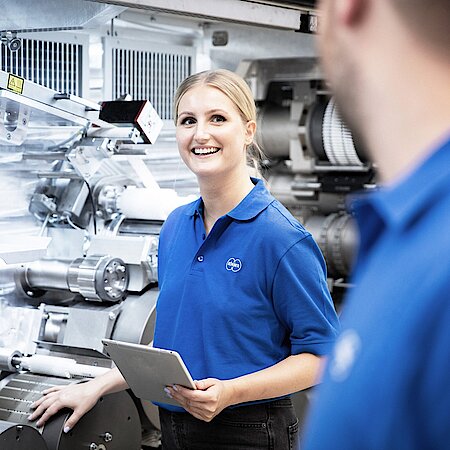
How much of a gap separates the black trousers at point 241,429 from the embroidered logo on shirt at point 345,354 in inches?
63.0

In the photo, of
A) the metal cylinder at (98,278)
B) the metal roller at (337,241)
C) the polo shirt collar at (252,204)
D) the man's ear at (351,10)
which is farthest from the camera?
the metal roller at (337,241)

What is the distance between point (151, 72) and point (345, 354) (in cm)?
367

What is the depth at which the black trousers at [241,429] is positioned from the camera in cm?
244

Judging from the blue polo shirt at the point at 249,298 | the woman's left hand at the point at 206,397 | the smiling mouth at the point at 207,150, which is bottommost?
the woman's left hand at the point at 206,397

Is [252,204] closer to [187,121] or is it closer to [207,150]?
[207,150]

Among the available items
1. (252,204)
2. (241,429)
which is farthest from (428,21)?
(241,429)

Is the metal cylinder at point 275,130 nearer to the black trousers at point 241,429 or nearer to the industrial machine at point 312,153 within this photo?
the industrial machine at point 312,153

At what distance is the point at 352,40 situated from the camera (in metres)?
0.93

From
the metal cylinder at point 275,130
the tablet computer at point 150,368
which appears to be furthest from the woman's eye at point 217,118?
the metal cylinder at point 275,130

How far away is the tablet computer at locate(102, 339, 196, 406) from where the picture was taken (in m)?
2.22

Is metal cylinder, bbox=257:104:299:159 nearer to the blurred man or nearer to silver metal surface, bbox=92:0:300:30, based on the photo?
silver metal surface, bbox=92:0:300:30

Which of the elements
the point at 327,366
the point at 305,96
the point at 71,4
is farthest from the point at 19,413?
the point at 305,96

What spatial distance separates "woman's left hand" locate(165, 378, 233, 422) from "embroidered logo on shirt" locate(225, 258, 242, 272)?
0.31 m

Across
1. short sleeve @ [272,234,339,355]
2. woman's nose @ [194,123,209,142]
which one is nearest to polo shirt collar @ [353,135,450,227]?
short sleeve @ [272,234,339,355]
